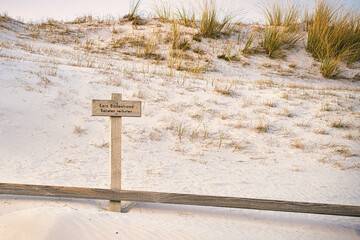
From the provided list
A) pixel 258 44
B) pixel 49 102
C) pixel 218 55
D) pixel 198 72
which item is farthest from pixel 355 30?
pixel 49 102

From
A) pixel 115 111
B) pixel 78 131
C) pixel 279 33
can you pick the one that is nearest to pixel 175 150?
pixel 78 131

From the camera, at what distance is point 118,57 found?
416 inches

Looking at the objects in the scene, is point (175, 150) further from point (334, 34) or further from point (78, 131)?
point (334, 34)

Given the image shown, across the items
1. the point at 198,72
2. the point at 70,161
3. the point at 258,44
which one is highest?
the point at 258,44

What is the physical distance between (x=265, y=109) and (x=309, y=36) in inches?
281

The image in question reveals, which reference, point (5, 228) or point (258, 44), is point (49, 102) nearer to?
point (5, 228)

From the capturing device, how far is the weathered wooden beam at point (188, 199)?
2.83m

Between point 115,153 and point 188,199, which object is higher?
point 115,153

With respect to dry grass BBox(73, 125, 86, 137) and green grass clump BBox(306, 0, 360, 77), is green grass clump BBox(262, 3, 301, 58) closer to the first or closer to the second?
green grass clump BBox(306, 0, 360, 77)

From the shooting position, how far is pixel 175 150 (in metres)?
4.90

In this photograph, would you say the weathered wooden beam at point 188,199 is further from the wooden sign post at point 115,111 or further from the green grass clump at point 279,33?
the green grass clump at point 279,33

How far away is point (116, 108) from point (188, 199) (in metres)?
1.14

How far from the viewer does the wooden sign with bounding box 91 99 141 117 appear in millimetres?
2850

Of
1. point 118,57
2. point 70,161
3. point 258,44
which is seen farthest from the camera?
point 258,44
